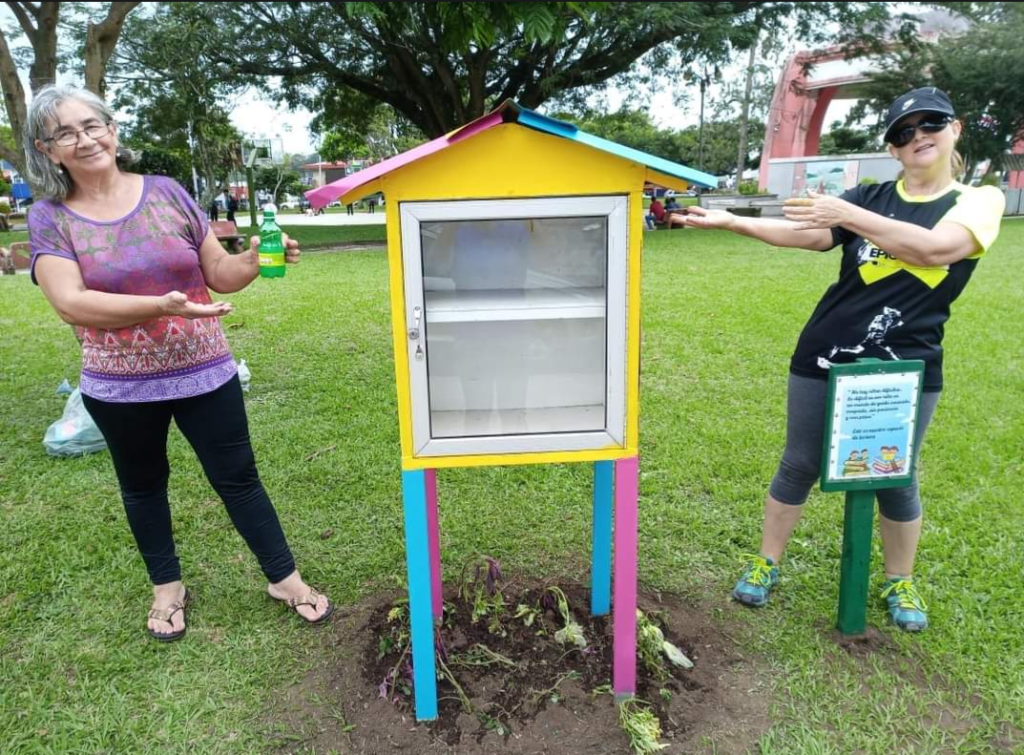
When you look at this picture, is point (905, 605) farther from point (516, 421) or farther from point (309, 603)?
point (309, 603)

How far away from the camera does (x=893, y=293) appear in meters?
2.14

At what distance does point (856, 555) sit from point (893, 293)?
848mm

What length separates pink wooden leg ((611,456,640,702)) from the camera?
201 cm

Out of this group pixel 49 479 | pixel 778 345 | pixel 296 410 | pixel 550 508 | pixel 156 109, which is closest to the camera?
pixel 550 508

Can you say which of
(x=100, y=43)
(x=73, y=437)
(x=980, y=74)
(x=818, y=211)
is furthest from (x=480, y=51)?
(x=980, y=74)

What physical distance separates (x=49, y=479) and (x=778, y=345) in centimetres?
508

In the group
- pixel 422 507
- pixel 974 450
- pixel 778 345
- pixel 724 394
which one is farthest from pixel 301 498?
pixel 778 345

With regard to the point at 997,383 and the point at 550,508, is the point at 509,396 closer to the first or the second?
the point at 550,508

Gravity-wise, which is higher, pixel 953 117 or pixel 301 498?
pixel 953 117

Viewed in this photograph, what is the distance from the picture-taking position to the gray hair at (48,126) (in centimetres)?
200

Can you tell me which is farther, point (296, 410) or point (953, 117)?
point (296, 410)

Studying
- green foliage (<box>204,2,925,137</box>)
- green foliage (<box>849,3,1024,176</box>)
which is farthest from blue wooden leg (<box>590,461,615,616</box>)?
green foliage (<box>849,3,1024,176</box>)

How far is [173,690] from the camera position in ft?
7.38

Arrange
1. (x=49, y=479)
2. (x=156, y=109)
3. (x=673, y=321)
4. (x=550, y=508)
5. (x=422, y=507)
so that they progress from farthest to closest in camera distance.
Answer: (x=156, y=109), (x=673, y=321), (x=49, y=479), (x=550, y=508), (x=422, y=507)
